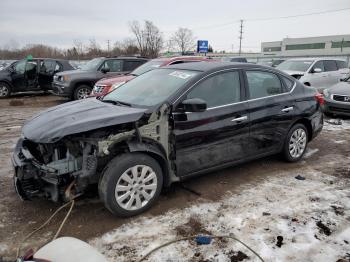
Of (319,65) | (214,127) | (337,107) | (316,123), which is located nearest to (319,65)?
(319,65)

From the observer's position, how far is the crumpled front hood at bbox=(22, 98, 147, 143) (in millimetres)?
3262

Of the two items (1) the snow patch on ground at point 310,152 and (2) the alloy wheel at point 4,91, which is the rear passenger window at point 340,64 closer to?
(1) the snow patch on ground at point 310,152

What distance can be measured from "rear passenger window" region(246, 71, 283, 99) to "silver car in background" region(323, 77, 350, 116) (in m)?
4.97

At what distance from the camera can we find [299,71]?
38.2 feet

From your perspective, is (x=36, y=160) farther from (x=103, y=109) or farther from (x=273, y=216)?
(x=273, y=216)

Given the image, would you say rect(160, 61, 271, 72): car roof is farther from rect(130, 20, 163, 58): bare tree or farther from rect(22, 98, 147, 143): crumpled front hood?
rect(130, 20, 163, 58): bare tree

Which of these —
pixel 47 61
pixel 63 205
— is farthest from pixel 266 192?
pixel 47 61

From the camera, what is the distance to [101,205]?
3.86 meters

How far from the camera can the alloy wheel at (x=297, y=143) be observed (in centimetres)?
516

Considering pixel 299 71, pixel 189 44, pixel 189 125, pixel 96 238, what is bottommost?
pixel 96 238

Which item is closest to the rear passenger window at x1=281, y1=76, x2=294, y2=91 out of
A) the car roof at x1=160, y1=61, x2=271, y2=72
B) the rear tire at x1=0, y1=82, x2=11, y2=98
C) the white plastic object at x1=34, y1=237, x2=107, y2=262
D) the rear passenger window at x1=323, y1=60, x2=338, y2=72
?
the car roof at x1=160, y1=61, x2=271, y2=72

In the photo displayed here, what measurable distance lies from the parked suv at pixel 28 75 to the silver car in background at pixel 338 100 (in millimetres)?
10953

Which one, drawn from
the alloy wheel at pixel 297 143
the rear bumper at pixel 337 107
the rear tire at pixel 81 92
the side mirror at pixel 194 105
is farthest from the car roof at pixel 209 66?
the rear tire at pixel 81 92

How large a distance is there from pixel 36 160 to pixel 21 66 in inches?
473
